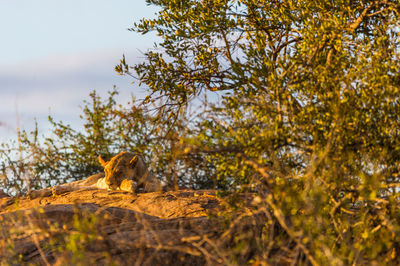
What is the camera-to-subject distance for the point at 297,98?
9.40 metres

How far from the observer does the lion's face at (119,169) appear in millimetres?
13984

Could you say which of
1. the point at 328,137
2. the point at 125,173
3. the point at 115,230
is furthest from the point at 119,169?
the point at 328,137

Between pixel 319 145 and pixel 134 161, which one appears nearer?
pixel 319 145

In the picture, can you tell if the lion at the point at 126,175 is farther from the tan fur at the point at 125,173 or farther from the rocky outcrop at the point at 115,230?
the rocky outcrop at the point at 115,230

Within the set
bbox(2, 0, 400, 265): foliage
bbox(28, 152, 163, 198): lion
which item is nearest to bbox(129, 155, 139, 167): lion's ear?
bbox(28, 152, 163, 198): lion

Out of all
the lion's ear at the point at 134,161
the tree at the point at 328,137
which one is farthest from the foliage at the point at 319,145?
the lion's ear at the point at 134,161

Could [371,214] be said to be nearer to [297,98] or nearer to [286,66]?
[297,98]

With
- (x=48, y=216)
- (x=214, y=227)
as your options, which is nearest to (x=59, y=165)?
(x=48, y=216)

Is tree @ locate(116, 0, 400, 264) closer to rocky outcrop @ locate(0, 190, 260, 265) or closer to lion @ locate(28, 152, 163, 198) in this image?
rocky outcrop @ locate(0, 190, 260, 265)

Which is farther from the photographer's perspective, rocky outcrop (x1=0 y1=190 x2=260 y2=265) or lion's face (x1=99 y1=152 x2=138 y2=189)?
lion's face (x1=99 y1=152 x2=138 y2=189)

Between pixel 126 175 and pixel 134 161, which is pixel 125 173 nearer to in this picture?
pixel 126 175

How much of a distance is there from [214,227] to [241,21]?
7.05m

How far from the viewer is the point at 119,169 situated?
14.0 m

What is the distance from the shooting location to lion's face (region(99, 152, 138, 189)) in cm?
1398
